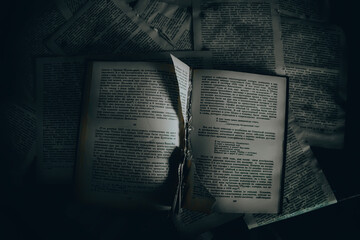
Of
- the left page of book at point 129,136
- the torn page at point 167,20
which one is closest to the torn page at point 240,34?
the torn page at point 167,20

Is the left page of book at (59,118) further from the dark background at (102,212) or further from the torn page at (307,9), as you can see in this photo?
the torn page at (307,9)

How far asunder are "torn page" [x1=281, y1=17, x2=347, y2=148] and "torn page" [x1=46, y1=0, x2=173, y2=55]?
0.31 metres

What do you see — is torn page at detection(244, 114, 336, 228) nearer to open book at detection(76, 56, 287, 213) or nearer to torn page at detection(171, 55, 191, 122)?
open book at detection(76, 56, 287, 213)

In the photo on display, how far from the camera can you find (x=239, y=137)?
0.59 m

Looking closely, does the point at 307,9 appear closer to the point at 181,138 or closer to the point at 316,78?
the point at 316,78

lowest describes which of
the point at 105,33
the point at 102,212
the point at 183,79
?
the point at 102,212

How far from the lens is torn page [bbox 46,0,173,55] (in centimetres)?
62

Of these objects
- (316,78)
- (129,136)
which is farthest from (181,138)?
(316,78)

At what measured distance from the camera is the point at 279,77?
0.60 metres

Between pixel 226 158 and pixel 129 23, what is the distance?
0.40 metres

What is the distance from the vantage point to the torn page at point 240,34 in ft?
2.04

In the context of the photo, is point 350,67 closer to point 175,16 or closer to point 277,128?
point 277,128

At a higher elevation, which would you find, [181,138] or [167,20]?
[167,20]

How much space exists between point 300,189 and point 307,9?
443 mm
